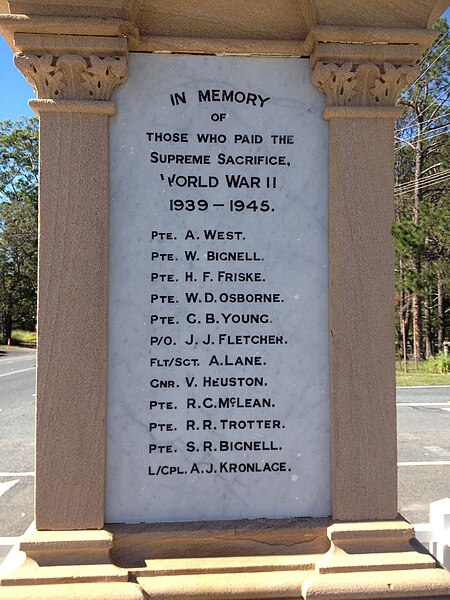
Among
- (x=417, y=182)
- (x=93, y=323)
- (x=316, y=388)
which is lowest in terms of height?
(x=316, y=388)

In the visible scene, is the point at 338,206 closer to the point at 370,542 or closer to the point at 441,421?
the point at 370,542

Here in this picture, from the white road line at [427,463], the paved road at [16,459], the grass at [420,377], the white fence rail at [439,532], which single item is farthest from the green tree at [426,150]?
the white fence rail at [439,532]

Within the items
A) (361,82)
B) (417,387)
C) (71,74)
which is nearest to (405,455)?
(361,82)

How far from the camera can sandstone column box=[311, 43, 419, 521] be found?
2787 mm

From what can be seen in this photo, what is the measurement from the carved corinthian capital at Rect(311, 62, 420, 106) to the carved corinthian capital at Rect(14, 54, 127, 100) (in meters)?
0.95

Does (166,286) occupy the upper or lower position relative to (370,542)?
upper

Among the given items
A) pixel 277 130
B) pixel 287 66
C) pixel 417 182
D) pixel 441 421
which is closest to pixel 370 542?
pixel 277 130

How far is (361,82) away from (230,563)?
7.57ft

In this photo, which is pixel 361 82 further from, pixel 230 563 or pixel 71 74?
pixel 230 563

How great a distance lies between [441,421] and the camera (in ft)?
34.8

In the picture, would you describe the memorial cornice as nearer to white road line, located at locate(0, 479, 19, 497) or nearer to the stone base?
the stone base

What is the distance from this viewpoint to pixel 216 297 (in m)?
2.82

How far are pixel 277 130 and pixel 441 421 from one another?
902 cm

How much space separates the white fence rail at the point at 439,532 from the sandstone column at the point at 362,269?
606mm
